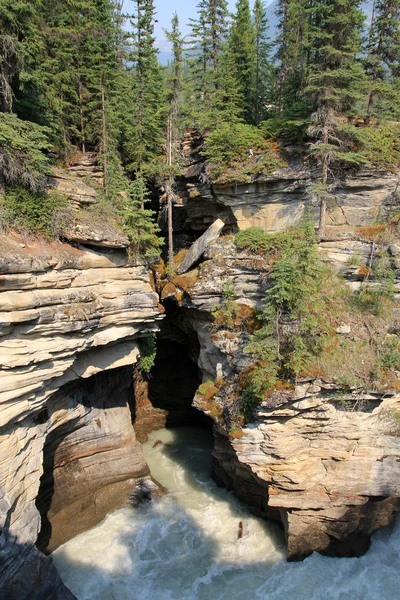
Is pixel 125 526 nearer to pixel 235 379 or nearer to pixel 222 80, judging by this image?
pixel 235 379

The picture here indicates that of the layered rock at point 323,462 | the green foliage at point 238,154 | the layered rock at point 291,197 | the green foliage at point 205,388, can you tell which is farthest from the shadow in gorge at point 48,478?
the green foliage at point 238,154

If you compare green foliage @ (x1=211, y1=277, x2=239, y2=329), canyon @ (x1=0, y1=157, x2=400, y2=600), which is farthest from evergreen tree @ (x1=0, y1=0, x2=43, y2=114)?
green foliage @ (x1=211, y1=277, x2=239, y2=329)

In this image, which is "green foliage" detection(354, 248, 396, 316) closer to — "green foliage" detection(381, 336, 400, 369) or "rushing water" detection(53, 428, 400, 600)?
"green foliage" detection(381, 336, 400, 369)

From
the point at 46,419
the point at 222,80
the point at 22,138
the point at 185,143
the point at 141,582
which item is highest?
the point at 222,80

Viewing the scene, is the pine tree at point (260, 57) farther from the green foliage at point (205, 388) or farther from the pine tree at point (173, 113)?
the green foliage at point (205, 388)

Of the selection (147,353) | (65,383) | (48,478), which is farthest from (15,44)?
(48,478)

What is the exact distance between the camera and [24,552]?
11.0m

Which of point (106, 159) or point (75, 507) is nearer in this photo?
point (75, 507)

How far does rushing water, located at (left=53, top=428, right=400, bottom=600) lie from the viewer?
1295 centimetres

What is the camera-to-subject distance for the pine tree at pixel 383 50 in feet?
58.2

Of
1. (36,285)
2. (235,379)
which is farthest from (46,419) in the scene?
(235,379)

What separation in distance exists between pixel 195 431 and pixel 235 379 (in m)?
9.49

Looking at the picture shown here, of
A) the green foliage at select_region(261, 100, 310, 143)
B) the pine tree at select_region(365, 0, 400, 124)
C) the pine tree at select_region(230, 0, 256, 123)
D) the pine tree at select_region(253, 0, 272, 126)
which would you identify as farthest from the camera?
the pine tree at select_region(253, 0, 272, 126)

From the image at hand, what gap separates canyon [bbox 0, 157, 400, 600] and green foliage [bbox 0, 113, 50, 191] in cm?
221
